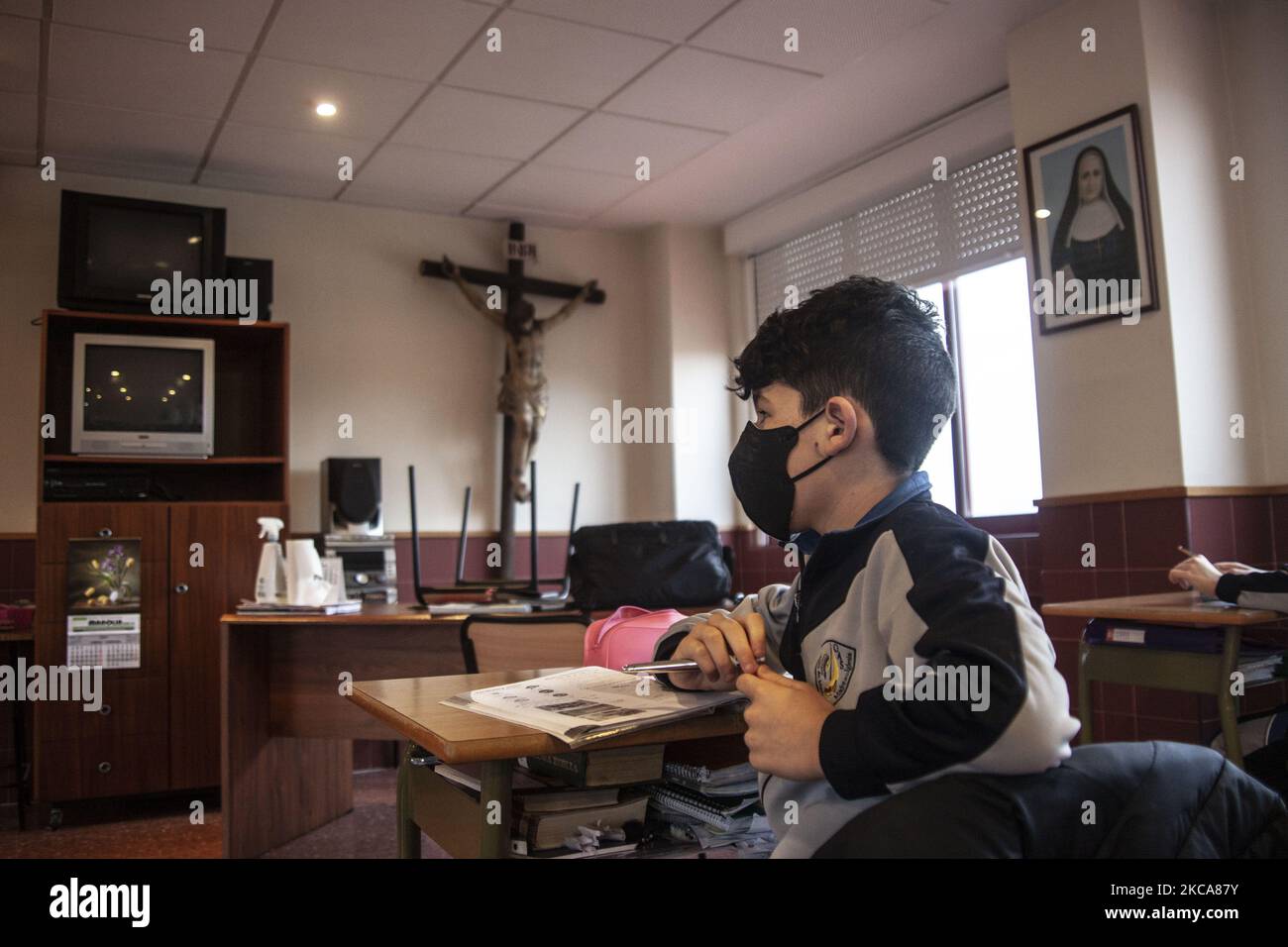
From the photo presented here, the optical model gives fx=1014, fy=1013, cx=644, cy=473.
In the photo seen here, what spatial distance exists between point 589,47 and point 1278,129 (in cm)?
239

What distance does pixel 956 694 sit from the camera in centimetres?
87

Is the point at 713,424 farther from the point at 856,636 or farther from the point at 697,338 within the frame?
the point at 856,636

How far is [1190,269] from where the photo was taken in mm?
3375

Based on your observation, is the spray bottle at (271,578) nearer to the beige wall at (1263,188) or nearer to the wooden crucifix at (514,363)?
the wooden crucifix at (514,363)

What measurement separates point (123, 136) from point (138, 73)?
26.0 inches

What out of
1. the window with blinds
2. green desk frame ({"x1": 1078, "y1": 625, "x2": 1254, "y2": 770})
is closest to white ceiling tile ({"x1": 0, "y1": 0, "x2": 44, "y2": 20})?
the window with blinds

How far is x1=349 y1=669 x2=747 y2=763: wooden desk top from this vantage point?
1103 mm

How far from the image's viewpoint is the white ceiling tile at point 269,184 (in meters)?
4.84

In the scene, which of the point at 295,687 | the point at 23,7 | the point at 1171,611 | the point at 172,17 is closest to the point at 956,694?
the point at 1171,611

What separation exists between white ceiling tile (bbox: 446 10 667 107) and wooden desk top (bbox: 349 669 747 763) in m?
2.73

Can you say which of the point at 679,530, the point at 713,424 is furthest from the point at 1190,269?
the point at 713,424

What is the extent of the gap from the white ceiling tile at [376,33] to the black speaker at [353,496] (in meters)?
1.83

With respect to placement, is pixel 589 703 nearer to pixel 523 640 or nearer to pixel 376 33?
pixel 523 640

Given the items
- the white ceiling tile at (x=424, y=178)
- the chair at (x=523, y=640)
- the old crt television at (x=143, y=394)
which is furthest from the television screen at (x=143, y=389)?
the chair at (x=523, y=640)
